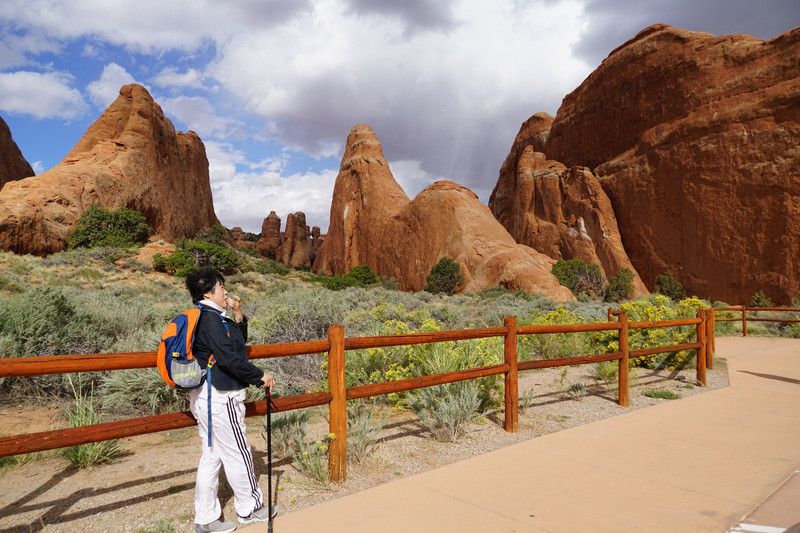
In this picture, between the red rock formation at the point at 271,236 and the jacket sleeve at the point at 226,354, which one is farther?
the red rock formation at the point at 271,236

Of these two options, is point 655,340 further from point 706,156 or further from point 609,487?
point 706,156

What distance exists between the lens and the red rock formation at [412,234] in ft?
115

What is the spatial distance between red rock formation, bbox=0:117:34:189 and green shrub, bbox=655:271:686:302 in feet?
205

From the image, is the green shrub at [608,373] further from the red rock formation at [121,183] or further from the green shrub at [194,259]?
the red rock formation at [121,183]

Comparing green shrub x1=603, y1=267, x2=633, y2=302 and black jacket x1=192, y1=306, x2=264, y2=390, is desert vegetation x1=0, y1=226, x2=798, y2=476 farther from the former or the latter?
green shrub x1=603, y1=267, x2=633, y2=302

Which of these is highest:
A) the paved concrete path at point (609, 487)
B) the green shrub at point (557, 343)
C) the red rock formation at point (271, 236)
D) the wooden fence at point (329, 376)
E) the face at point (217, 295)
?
the red rock formation at point (271, 236)

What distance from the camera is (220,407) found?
3219 millimetres

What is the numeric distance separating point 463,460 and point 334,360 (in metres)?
1.68

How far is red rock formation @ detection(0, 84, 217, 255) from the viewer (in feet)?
101

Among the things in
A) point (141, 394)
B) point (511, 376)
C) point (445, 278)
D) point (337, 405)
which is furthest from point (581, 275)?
point (337, 405)

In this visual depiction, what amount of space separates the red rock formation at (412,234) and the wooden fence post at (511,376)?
25.5 m

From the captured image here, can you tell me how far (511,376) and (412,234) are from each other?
37036 millimetres

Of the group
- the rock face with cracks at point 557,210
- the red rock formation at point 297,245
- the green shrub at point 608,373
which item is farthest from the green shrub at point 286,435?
the red rock formation at point 297,245

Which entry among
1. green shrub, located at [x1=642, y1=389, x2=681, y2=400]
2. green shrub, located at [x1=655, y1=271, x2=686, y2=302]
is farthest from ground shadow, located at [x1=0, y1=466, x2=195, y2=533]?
green shrub, located at [x1=655, y1=271, x2=686, y2=302]
